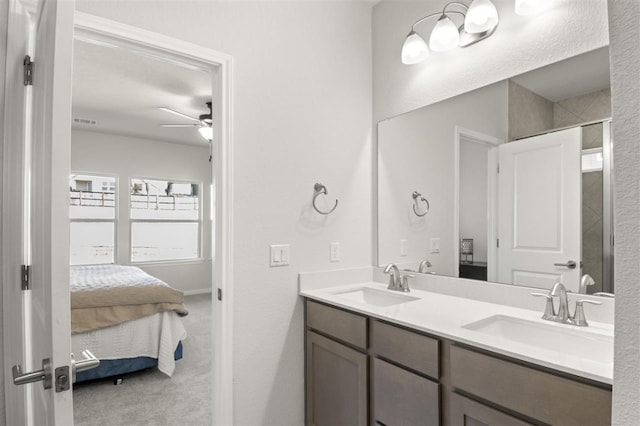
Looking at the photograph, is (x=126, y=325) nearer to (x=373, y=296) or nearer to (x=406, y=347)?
(x=373, y=296)

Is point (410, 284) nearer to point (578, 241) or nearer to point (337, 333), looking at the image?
point (337, 333)

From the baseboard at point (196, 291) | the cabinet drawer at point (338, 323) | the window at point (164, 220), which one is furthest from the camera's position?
the baseboard at point (196, 291)

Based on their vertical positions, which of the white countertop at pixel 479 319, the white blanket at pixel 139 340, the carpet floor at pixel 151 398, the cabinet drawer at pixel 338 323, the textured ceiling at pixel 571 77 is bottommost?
the carpet floor at pixel 151 398

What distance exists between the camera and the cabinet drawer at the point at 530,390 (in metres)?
0.97

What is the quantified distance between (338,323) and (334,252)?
0.52 meters

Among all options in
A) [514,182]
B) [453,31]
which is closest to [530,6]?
[453,31]

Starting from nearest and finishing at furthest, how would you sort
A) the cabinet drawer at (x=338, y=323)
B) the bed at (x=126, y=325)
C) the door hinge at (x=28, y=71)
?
the door hinge at (x=28, y=71) → the cabinet drawer at (x=338, y=323) → the bed at (x=126, y=325)

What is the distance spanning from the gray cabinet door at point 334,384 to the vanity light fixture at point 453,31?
5.40ft

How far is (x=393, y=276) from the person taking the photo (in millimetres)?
2127

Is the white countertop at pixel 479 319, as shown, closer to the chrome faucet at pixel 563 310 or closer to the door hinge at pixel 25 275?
the chrome faucet at pixel 563 310

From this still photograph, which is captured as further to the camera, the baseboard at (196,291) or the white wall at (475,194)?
the baseboard at (196,291)

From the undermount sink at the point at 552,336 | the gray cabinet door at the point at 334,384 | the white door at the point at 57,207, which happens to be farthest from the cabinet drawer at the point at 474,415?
the white door at the point at 57,207

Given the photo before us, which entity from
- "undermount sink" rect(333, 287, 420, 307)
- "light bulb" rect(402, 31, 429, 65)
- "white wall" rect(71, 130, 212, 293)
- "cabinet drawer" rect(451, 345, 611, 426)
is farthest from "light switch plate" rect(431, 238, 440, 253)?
"white wall" rect(71, 130, 212, 293)

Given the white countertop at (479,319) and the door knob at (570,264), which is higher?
the door knob at (570,264)
